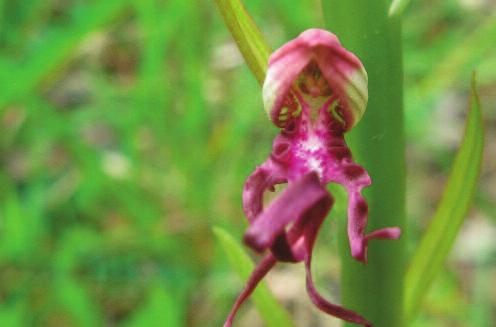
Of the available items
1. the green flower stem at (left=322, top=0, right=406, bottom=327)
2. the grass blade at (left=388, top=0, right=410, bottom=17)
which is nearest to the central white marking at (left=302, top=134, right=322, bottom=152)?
the green flower stem at (left=322, top=0, right=406, bottom=327)

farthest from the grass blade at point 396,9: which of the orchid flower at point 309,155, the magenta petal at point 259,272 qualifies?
the magenta petal at point 259,272

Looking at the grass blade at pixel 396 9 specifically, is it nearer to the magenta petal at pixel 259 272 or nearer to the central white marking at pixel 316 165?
the central white marking at pixel 316 165

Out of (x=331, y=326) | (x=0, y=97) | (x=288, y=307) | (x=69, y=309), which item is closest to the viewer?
(x=69, y=309)

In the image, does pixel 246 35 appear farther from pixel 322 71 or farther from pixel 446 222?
pixel 446 222

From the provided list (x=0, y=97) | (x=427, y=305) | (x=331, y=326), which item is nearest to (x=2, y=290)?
(x=0, y=97)

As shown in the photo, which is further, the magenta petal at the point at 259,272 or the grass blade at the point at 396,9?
the grass blade at the point at 396,9

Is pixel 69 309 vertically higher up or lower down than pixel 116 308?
higher up

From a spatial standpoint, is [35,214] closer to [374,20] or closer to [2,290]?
[2,290]
